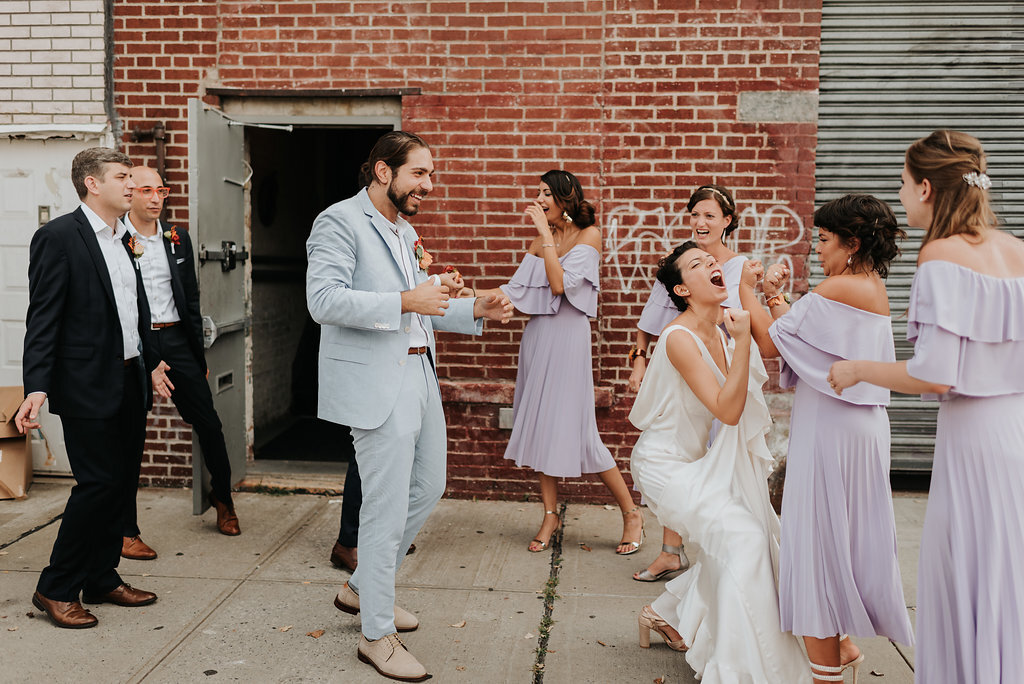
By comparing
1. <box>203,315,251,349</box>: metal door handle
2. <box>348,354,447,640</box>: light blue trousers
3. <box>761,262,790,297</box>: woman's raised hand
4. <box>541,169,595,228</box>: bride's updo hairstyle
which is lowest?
<box>348,354,447,640</box>: light blue trousers

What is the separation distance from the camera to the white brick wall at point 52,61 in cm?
641

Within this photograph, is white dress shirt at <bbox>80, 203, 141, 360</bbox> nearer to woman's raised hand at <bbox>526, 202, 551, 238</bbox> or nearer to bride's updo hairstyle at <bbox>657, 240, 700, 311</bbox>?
woman's raised hand at <bbox>526, 202, 551, 238</bbox>

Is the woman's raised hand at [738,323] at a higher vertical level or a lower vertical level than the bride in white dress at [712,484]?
higher

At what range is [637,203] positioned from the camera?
20.5 ft

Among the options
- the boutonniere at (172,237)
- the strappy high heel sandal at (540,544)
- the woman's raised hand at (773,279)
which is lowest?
the strappy high heel sandal at (540,544)

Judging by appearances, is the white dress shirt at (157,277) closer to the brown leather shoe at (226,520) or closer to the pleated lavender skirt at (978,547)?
the brown leather shoe at (226,520)

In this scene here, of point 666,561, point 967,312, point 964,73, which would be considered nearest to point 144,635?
point 666,561

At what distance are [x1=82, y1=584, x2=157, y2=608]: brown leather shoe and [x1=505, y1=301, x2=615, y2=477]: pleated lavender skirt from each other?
7.27ft

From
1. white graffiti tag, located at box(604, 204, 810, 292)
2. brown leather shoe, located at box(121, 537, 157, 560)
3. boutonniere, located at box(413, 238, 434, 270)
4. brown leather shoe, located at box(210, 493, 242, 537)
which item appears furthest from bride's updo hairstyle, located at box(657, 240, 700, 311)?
brown leather shoe, located at box(121, 537, 157, 560)

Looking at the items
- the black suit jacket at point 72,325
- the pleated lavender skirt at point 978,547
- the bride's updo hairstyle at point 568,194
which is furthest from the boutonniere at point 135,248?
the pleated lavender skirt at point 978,547

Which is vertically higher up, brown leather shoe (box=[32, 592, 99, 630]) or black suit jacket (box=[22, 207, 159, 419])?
black suit jacket (box=[22, 207, 159, 419])

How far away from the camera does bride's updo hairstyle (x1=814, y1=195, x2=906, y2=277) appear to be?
10.6 feet

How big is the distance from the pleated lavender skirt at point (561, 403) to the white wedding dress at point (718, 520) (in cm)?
141

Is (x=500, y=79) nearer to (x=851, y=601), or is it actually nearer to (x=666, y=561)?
(x=666, y=561)
